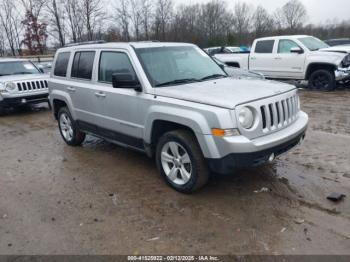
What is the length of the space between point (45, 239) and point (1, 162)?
120 inches

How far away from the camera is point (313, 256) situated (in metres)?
2.90

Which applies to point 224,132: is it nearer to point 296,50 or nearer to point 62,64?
point 62,64

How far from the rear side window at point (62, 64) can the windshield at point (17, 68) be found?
16.8ft

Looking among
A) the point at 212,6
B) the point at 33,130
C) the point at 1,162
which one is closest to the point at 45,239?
the point at 1,162

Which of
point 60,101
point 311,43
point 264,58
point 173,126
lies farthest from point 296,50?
point 173,126

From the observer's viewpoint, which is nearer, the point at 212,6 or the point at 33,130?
the point at 33,130

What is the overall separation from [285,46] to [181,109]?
9275 millimetres

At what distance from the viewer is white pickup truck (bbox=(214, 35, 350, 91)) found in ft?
34.7

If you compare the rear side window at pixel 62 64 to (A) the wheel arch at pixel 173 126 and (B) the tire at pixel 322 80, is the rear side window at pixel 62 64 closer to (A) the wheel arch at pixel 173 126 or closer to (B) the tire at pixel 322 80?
(A) the wheel arch at pixel 173 126

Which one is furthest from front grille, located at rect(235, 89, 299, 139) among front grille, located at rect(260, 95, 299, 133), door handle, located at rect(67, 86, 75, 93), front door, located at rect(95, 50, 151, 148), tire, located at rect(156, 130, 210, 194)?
door handle, located at rect(67, 86, 75, 93)

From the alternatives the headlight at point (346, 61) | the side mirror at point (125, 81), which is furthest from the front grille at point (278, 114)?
the headlight at point (346, 61)

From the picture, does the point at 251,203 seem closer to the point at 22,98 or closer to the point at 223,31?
the point at 22,98

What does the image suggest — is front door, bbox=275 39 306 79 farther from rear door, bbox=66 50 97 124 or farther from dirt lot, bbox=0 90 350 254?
rear door, bbox=66 50 97 124

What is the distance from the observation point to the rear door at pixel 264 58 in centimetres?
1219
